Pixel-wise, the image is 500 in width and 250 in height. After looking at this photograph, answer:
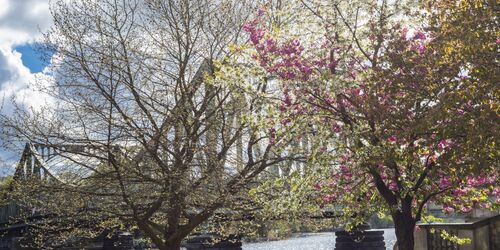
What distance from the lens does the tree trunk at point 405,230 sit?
51.2 feet

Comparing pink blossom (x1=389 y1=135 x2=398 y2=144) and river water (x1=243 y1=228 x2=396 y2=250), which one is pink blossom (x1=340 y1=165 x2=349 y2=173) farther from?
river water (x1=243 y1=228 x2=396 y2=250)

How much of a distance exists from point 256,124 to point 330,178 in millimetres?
2206

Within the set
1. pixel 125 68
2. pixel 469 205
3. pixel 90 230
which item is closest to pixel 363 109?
pixel 469 205

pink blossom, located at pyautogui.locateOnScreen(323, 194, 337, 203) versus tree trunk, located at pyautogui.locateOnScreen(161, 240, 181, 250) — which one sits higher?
pink blossom, located at pyautogui.locateOnScreen(323, 194, 337, 203)

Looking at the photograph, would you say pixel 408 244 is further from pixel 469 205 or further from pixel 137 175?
pixel 137 175

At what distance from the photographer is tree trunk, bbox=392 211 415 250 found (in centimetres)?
1559

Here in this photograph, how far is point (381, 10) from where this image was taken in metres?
16.0

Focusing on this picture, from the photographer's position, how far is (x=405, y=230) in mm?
15719

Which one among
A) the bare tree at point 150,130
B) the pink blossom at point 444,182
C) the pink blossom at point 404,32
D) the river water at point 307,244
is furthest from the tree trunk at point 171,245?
the river water at point 307,244

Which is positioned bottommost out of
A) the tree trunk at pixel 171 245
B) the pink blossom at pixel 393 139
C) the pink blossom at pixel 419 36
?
the tree trunk at pixel 171 245

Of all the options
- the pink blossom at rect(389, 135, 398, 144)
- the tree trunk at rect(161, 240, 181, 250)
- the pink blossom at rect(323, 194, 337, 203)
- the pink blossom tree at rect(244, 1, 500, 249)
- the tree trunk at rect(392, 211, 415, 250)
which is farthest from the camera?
the tree trunk at rect(161, 240, 181, 250)

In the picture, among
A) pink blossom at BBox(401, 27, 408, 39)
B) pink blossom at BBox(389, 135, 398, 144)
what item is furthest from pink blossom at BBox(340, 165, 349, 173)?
pink blossom at BBox(401, 27, 408, 39)

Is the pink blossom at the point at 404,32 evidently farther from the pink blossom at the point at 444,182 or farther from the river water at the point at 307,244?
the river water at the point at 307,244

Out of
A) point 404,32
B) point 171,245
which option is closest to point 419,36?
point 404,32
